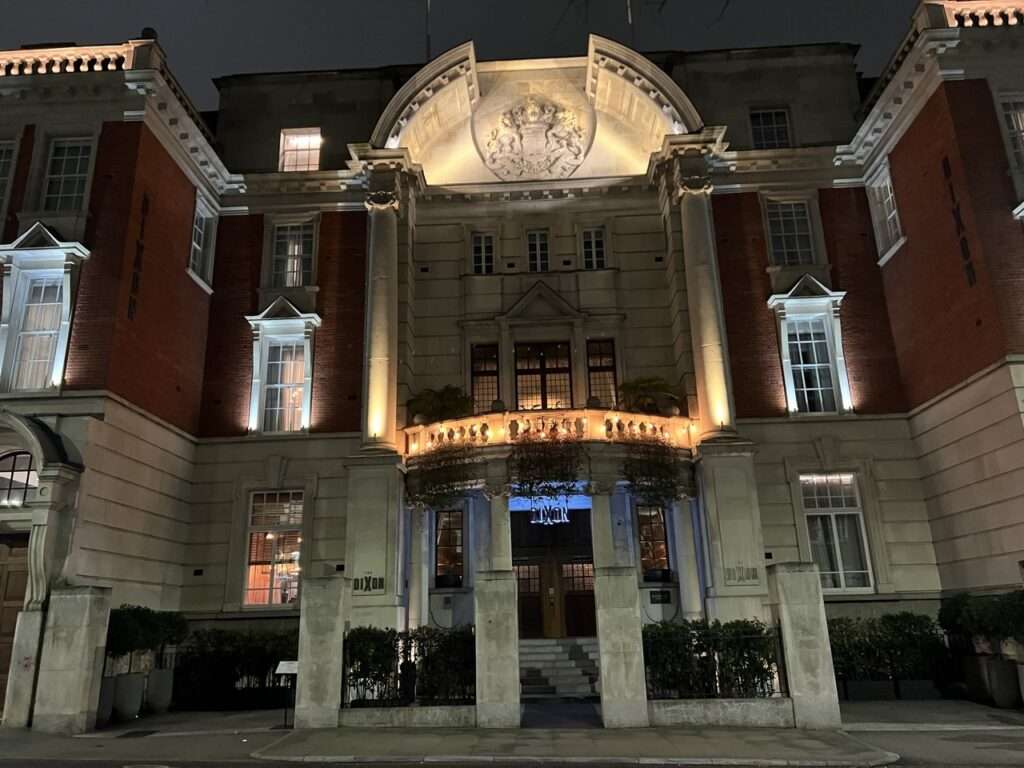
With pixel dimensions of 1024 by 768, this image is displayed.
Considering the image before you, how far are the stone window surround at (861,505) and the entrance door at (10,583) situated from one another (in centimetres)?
1945

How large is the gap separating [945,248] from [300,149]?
20.2m

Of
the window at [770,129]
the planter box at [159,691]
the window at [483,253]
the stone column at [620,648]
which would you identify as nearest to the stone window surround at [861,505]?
the stone column at [620,648]

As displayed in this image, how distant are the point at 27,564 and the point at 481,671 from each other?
10826 millimetres

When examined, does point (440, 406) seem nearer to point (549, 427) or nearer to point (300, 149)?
point (549, 427)

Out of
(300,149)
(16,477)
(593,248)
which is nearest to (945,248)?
(593,248)

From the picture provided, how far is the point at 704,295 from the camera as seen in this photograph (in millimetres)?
22359

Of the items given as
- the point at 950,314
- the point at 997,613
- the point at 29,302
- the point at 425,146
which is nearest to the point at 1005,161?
the point at 950,314

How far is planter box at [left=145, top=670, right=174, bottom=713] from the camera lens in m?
17.9

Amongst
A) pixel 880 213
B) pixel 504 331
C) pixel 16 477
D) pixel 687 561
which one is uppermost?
pixel 880 213

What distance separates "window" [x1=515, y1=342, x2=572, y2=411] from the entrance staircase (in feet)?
24.2

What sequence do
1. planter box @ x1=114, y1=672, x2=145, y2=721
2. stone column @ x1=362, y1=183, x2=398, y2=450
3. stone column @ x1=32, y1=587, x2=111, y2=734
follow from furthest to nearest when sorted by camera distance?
1. stone column @ x1=362, y1=183, x2=398, y2=450
2. planter box @ x1=114, y1=672, x2=145, y2=721
3. stone column @ x1=32, y1=587, x2=111, y2=734

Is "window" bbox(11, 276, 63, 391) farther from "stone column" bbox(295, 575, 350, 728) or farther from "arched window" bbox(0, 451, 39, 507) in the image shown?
"stone column" bbox(295, 575, 350, 728)

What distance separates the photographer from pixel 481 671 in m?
13.6

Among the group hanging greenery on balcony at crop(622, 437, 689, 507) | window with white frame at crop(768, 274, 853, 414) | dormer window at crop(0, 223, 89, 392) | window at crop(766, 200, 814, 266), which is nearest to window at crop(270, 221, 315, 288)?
dormer window at crop(0, 223, 89, 392)
